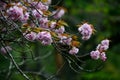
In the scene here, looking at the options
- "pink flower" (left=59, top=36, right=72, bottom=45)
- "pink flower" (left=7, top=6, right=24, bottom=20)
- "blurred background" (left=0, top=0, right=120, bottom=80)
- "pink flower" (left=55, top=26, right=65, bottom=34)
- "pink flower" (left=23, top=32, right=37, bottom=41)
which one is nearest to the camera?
"pink flower" (left=7, top=6, right=24, bottom=20)

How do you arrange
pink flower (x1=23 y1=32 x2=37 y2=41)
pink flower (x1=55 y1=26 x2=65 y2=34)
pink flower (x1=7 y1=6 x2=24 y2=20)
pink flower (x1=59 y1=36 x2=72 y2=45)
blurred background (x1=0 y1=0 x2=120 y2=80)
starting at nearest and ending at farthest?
pink flower (x1=7 y1=6 x2=24 y2=20) < pink flower (x1=23 y1=32 x2=37 y2=41) < pink flower (x1=59 y1=36 x2=72 y2=45) < pink flower (x1=55 y1=26 x2=65 y2=34) < blurred background (x1=0 y1=0 x2=120 y2=80)

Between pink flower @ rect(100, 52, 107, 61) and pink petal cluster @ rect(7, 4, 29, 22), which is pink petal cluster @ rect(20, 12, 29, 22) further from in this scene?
pink flower @ rect(100, 52, 107, 61)

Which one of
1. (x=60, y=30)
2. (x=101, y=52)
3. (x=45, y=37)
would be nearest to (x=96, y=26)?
(x=101, y=52)

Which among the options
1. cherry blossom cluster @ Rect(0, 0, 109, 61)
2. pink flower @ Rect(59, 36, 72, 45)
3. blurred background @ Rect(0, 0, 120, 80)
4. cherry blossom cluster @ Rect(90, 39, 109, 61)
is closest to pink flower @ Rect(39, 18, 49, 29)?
cherry blossom cluster @ Rect(0, 0, 109, 61)

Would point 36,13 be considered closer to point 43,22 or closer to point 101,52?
point 43,22

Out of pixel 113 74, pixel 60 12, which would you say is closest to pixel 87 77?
pixel 113 74

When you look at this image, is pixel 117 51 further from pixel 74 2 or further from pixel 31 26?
pixel 31 26
